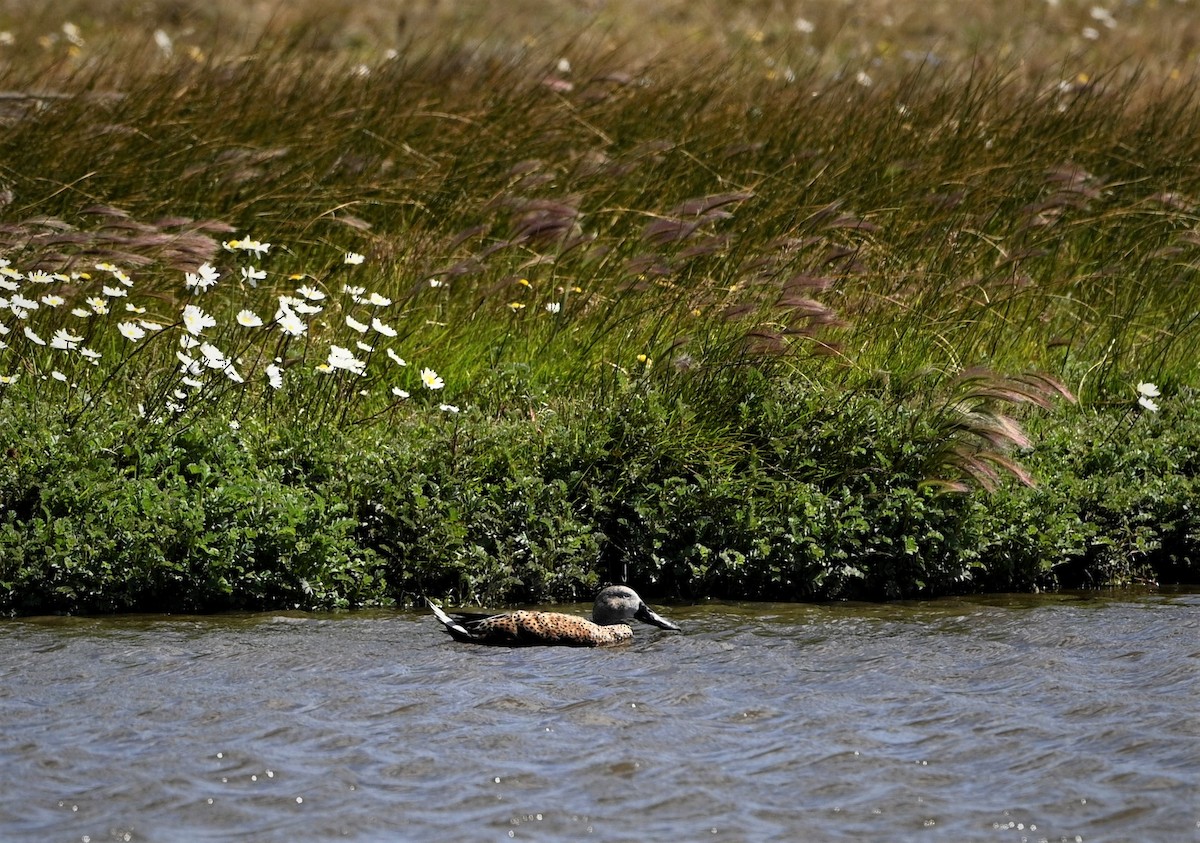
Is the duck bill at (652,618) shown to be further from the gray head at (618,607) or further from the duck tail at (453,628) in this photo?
the duck tail at (453,628)

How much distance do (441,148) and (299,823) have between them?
633cm

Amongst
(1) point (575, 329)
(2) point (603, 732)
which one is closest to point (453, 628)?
(2) point (603, 732)

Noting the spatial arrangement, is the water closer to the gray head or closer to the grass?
the gray head

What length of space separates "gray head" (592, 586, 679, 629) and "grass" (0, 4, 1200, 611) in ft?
2.13

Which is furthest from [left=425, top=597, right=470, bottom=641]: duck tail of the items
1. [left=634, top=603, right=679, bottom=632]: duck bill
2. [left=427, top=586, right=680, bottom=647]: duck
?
[left=634, top=603, right=679, bottom=632]: duck bill

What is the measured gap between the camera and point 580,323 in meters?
7.84

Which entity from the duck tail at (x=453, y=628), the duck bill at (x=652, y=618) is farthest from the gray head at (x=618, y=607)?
the duck tail at (x=453, y=628)

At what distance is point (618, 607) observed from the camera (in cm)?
532

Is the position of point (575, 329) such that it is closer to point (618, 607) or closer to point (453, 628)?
point (618, 607)

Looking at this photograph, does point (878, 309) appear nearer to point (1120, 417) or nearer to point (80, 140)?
point (1120, 417)

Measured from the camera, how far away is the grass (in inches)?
237

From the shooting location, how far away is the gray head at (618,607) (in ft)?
17.5

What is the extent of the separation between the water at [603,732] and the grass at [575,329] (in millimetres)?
518

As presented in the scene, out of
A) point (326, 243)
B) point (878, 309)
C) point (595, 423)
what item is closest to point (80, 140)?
point (326, 243)
